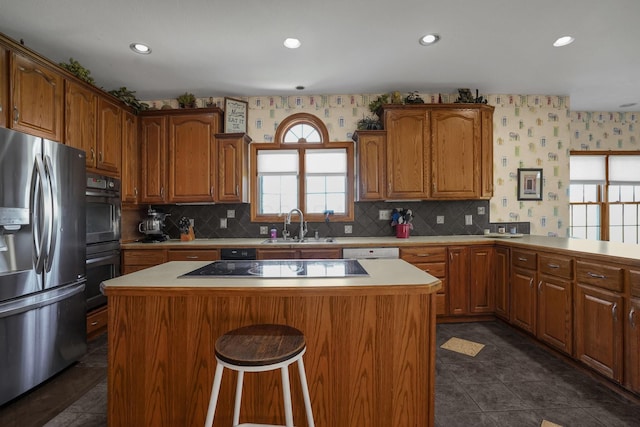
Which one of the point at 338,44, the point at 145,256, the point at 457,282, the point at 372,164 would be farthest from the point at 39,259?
the point at 457,282

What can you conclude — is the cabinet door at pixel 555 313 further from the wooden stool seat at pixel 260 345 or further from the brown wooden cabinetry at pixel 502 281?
the wooden stool seat at pixel 260 345

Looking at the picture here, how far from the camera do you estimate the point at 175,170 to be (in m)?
3.41

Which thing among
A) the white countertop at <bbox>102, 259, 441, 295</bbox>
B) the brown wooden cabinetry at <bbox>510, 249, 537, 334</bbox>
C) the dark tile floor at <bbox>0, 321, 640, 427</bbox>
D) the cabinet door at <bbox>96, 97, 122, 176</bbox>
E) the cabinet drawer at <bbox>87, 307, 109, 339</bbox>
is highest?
the cabinet door at <bbox>96, 97, 122, 176</bbox>

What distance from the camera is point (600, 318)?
197cm

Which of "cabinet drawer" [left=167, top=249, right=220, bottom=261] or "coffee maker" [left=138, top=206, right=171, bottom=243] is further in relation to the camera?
"coffee maker" [left=138, top=206, right=171, bottom=243]

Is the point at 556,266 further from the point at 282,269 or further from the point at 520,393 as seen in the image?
the point at 282,269

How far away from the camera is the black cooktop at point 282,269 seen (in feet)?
4.84

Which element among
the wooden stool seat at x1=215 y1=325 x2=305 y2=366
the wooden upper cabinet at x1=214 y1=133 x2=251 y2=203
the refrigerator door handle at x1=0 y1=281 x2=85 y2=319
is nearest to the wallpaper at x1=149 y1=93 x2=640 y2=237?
the wooden upper cabinet at x1=214 y1=133 x2=251 y2=203

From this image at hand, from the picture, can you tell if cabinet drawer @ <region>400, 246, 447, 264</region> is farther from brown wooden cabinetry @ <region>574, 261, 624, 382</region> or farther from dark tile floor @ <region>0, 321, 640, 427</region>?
brown wooden cabinetry @ <region>574, 261, 624, 382</region>

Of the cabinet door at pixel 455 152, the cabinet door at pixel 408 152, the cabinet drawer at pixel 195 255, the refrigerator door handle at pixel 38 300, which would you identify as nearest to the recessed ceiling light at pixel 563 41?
the cabinet door at pixel 455 152

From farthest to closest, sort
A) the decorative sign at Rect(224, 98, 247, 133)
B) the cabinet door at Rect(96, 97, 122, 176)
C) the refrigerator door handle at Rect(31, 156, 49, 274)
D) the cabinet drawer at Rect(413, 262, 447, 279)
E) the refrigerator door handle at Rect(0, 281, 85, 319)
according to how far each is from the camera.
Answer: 1. the decorative sign at Rect(224, 98, 247, 133)
2. the cabinet drawer at Rect(413, 262, 447, 279)
3. the cabinet door at Rect(96, 97, 122, 176)
4. the refrigerator door handle at Rect(31, 156, 49, 274)
5. the refrigerator door handle at Rect(0, 281, 85, 319)

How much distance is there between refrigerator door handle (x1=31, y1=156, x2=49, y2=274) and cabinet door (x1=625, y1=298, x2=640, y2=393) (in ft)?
12.6

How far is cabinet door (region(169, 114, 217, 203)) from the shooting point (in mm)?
3395

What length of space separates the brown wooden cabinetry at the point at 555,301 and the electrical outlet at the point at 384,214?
160cm
